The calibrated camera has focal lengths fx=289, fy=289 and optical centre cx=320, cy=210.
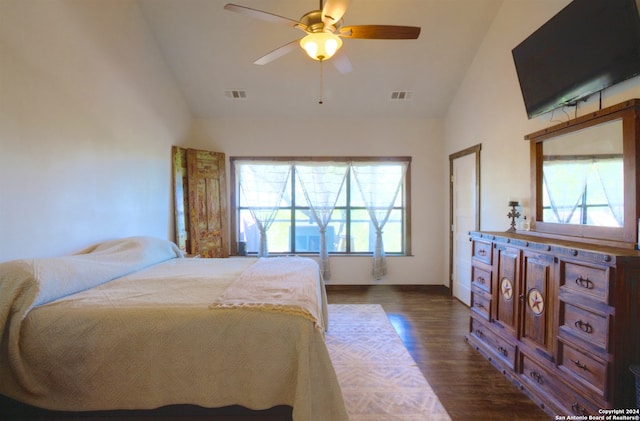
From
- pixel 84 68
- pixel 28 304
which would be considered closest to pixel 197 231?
pixel 84 68

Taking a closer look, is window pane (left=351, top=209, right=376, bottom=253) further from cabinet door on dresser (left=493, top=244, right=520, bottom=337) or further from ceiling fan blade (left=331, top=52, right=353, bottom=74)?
ceiling fan blade (left=331, top=52, right=353, bottom=74)

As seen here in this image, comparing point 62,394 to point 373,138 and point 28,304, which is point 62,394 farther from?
point 373,138

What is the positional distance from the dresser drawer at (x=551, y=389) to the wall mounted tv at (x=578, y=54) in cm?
193

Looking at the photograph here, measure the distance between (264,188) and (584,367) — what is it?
403 cm

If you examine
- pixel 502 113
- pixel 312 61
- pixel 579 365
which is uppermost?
pixel 312 61

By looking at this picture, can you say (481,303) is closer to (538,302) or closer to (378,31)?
(538,302)

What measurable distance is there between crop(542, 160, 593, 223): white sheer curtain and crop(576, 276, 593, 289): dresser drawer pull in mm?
708

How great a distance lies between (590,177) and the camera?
80.0 inches

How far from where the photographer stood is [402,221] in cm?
472

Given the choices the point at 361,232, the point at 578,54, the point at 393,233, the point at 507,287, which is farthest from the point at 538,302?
the point at 361,232

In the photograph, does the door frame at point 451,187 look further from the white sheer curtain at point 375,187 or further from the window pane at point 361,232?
the window pane at point 361,232

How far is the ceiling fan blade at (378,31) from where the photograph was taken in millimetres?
2055

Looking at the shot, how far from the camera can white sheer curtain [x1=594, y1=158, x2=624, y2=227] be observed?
180 cm

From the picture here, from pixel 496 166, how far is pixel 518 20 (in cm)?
144
